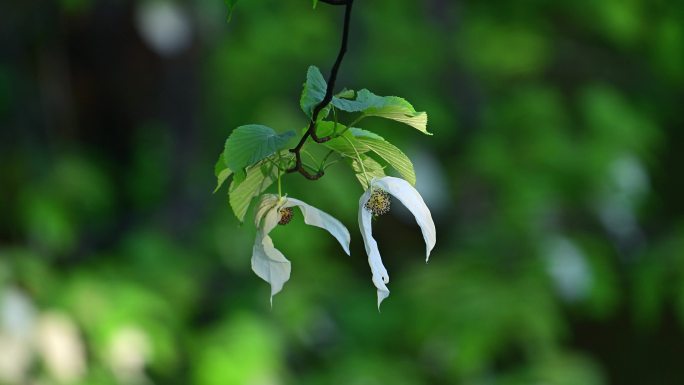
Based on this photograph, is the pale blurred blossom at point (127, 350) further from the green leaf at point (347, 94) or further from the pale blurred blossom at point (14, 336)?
the green leaf at point (347, 94)

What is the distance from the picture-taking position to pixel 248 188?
65cm

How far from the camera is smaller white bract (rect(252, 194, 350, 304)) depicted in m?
0.61

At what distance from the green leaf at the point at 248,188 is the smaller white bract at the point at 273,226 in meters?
0.02

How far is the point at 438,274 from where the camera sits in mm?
2486

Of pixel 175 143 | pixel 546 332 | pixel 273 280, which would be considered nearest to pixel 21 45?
pixel 175 143

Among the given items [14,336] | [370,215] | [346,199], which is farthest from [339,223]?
[346,199]

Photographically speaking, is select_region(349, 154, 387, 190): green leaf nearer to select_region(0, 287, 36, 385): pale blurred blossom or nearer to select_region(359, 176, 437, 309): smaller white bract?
select_region(359, 176, 437, 309): smaller white bract

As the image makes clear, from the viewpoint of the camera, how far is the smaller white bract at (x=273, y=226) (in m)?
0.61

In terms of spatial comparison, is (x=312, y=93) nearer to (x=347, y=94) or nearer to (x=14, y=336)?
(x=347, y=94)

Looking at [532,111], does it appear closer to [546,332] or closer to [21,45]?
[546,332]

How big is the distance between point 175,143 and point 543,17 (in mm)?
1186

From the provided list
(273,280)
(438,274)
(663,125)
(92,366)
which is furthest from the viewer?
(663,125)

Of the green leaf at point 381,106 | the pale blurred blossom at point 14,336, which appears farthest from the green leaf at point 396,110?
the pale blurred blossom at point 14,336

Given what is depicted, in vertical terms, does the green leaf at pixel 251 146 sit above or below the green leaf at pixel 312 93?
below
